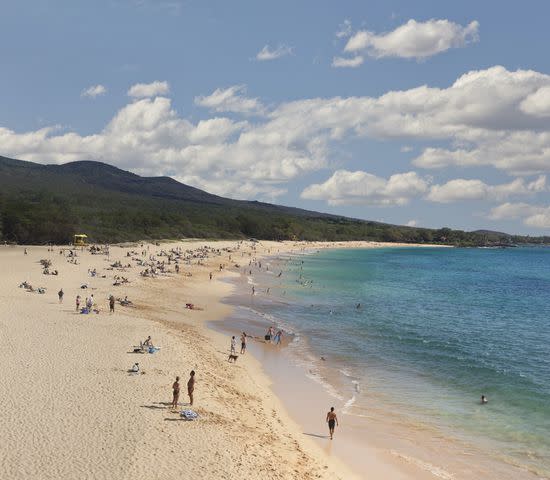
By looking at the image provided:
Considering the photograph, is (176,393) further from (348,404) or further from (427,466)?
(427,466)

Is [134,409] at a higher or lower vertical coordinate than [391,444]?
higher

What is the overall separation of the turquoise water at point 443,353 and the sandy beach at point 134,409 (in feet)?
15.1

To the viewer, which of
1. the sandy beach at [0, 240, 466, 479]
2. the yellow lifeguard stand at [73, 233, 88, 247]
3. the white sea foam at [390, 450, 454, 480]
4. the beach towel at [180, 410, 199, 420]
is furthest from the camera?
the yellow lifeguard stand at [73, 233, 88, 247]

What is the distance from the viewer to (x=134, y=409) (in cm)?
1689

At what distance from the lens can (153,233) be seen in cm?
11225

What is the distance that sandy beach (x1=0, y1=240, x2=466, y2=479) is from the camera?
13.6m

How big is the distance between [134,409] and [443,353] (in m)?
20.6

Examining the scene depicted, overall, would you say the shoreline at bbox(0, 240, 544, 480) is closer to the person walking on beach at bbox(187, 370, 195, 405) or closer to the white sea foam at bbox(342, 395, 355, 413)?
the person walking on beach at bbox(187, 370, 195, 405)

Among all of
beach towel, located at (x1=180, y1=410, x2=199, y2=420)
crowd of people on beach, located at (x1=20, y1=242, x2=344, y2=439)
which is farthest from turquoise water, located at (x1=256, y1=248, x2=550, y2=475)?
beach towel, located at (x1=180, y1=410, x2=199, y2=420)

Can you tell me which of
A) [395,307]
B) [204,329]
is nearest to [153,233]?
[395,307]

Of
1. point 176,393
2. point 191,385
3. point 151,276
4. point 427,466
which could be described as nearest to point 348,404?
point 427,466

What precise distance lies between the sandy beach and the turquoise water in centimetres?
460

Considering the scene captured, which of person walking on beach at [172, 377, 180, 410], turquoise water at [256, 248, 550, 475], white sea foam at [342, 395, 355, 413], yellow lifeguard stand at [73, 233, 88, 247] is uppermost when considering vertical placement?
yellow lifeguard stand at [73, 233, 88, 247]

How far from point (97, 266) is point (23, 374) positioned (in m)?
39.7
